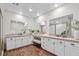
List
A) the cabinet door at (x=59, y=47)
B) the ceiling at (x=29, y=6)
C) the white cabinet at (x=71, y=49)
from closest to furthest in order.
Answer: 1. the white cabinet at (x=71, y=49)
2. the ceiling at (x=29, y=6)
3. the cabinet door at (x=59, y=47)

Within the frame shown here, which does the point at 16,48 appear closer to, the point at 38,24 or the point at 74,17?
the point at 38,24

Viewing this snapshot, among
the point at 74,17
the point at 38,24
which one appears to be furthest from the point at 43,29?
the point at 74,17

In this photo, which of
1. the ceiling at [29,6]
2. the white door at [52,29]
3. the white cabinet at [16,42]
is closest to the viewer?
the ceiling at [29,6]

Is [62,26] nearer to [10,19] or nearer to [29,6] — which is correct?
[29,6]

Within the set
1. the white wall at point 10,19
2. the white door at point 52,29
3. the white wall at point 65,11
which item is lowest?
the white door at point 52,29

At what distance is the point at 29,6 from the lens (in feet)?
5.11

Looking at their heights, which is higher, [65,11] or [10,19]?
[65,11]

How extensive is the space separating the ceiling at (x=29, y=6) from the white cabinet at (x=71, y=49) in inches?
42.4

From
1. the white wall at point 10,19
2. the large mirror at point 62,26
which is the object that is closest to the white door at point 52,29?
the large mirror at point 62,26

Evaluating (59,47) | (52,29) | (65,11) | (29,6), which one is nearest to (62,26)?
(52,29)

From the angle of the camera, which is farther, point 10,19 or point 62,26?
point 62,26

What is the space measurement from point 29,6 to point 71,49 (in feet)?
5.32

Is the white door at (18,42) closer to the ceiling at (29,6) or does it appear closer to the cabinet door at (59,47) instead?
the ceiling at (29,6)

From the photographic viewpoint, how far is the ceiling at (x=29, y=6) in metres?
1.45
